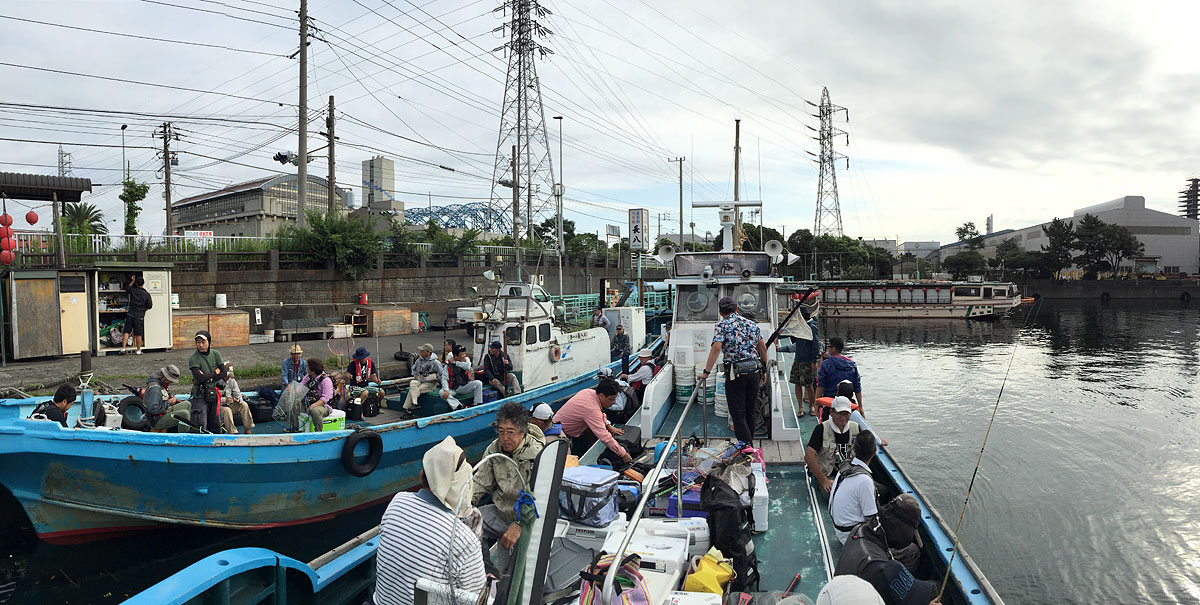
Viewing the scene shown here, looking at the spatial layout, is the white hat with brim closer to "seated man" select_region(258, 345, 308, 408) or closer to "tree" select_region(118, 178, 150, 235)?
"seated man" select_region(258, 345, 308, 408)

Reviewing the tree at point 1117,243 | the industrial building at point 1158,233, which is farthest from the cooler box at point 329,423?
the industrial building at point 1158,233

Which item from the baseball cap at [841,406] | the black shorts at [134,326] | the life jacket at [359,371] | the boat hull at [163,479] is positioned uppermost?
the black shorts at [134,326]

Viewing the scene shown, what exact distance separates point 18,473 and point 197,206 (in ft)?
256

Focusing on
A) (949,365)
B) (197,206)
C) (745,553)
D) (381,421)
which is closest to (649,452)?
(745,553)

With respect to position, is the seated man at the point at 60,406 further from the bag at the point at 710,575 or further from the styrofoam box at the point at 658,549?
the bag at the point at 710,575

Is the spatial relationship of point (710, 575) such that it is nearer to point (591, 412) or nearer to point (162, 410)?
point (591, 412)

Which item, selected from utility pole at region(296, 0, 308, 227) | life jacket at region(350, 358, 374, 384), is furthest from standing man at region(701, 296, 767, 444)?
utility pole at region(296, 0, 308, 227)

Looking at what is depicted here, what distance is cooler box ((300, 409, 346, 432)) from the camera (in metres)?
9.13

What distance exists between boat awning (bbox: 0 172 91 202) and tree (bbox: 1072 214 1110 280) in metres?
81.5

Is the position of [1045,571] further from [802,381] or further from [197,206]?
[197,206]

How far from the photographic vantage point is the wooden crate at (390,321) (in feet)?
69.1

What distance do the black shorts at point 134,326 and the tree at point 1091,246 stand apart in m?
80.5

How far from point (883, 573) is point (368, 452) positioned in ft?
23.0

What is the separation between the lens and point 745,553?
489cm
